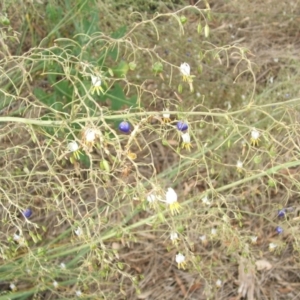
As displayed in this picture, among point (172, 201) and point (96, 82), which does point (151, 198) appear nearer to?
point (172, 201)

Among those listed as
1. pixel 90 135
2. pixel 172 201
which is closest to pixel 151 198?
pixel 172 201

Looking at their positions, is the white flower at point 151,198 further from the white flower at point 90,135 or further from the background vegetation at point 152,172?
the background vegetation at point 152,172

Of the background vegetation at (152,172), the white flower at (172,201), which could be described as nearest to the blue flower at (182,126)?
the white flower at (172,201)

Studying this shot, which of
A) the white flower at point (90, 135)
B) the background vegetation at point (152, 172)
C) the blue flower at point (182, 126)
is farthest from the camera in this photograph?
→ the background vegetation at point (152, 172)

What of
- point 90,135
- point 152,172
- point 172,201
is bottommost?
point 152,172

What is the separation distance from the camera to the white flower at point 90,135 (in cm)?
103

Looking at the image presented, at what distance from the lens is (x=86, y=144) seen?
1032mm

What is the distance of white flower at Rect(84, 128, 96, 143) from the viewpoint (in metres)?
1.03

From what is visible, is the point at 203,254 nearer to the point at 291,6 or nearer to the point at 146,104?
the point at 146,104

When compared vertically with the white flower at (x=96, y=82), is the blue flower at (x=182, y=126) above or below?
below

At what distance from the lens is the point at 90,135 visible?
3.38 ft

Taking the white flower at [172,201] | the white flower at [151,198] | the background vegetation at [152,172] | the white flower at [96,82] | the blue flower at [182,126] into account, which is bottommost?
the background vegetation at [152,172]

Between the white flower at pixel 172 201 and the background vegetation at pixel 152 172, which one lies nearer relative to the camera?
the white flower at pixel 172 201

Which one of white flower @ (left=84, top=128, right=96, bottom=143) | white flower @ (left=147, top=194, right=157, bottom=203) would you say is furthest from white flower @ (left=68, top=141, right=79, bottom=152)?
white flower @ (left=147, top=194, right=157, bottom=203)
